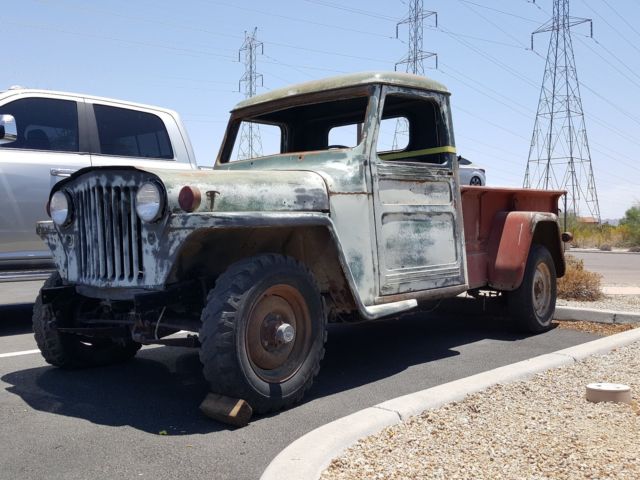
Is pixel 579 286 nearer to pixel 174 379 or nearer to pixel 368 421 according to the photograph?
pixel 174 379

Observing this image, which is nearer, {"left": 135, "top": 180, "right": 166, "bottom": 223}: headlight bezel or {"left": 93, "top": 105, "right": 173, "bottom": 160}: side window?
{"left": 135, "top": 180, "right": 166, "bottom": 223}: headlight bezel

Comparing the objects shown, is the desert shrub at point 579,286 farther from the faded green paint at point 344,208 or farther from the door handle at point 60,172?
the door handle at point 60,172

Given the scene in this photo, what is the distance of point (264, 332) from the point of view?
3.82 m

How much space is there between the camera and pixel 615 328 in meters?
6.65

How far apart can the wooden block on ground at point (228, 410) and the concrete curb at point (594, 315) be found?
186 inches

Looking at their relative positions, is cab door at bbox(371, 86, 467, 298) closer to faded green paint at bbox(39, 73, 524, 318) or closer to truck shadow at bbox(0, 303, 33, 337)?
faded green paint at bbox(39, 73, 524, 318)

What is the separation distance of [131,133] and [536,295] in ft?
15.1

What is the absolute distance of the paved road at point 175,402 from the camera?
121 inches

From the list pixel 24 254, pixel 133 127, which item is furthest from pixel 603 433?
pixel 133 127

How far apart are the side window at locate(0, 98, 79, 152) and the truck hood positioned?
2.60 meters

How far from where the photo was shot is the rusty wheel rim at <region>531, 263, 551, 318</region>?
652 cm

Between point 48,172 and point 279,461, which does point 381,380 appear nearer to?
point 279,461

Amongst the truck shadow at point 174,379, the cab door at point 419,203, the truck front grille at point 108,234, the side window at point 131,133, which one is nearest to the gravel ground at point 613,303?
the truck shadow at point 174,379

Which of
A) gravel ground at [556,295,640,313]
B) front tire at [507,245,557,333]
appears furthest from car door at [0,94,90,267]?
gravel ground at [556,295,640,313]
